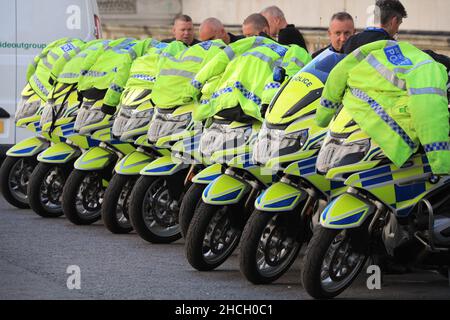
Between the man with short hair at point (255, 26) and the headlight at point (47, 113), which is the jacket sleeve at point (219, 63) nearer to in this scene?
the man with short hair at point (255, 26)

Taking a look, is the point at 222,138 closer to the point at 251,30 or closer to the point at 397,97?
the point at 397,97

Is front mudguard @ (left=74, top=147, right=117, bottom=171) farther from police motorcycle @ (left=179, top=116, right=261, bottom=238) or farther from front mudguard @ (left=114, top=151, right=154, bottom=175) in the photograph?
police motorcycle @ (left=179, top=116, right=261, bottom=238)

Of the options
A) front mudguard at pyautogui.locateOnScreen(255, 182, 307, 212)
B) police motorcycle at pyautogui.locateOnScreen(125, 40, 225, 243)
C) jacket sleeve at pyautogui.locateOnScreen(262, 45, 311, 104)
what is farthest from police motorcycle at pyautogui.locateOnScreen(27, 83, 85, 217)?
front mudguard at pyautogui.locateOnScreen(255, 182, 307, 212)

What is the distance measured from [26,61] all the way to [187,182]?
5.27 metres

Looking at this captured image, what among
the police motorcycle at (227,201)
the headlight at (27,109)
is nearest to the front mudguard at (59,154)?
the headlight at (27,109)

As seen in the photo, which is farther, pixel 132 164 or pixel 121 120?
pixel 121 120

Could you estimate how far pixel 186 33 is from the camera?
13.7 meters

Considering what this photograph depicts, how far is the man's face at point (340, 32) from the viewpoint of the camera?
10797mm

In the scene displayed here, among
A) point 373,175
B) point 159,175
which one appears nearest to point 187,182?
point 159,175

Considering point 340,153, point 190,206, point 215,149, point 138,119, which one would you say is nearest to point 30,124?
point 138,119

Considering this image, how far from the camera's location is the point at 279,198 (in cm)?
966

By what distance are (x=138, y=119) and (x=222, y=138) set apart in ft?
6.21

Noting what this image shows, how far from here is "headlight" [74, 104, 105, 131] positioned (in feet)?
43.4
